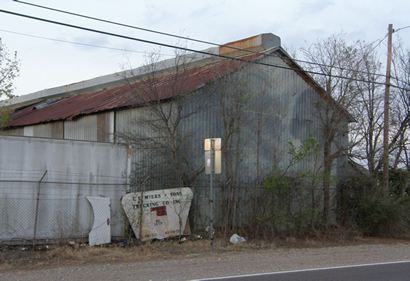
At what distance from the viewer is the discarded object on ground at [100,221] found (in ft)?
56.3

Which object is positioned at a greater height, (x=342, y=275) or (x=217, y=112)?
(x=217, y=112)

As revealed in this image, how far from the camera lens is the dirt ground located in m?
14.0

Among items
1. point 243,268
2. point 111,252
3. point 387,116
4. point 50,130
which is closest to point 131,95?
point 50,130

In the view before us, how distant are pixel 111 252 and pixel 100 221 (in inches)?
76.0

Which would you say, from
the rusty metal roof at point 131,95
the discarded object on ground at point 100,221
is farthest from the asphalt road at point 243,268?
the rusty metal roof at point 131,95

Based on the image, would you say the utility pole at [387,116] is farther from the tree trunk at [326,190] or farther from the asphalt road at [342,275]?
the asphalt road at [342,275]

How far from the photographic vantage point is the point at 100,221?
17344 millimetres

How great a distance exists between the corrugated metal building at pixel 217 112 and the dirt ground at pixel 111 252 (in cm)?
240

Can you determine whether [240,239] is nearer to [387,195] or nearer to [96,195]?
[96,195]

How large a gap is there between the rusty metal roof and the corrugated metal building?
0.04m

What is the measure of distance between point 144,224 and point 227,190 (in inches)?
151

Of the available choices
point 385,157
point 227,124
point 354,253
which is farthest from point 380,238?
point 227,124

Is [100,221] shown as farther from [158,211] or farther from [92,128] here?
[92,128]

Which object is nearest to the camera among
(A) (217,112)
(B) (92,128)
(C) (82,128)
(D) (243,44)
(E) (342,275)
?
(E) (342,275)
